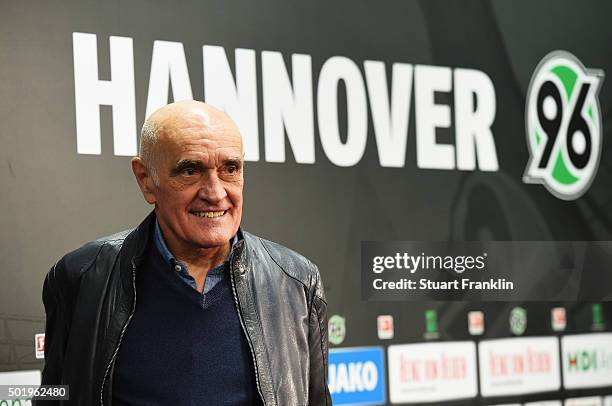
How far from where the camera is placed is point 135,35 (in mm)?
3043

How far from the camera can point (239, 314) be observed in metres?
1.91

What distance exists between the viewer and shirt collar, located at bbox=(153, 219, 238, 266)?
196 centimetres

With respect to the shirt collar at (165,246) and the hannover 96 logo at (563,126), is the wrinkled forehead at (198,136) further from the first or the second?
the hannover 96 logo at (563,126)

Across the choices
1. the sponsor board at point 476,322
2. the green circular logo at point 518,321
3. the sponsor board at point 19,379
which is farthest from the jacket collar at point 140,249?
the green circular logo at point 518,321

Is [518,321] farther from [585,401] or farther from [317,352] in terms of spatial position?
[317,352]

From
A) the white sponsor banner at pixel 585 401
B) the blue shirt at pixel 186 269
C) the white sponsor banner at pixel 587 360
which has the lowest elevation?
the white sponsor banner at pixel 585 401

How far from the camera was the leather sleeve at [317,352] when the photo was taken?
2.06m

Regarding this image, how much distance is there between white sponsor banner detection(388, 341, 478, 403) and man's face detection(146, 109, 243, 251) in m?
1.71

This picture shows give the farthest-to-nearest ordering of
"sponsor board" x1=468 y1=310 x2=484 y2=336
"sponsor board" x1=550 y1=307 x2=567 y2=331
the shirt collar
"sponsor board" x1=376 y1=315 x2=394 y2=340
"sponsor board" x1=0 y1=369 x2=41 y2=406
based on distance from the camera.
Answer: "sponsor board" x1=550 y1=307 x2=567 y2=331 → "sponsor board" x1=468 y1=310 x2=484 y2=336 → "sponsor board" x1=376 y1=315 x2=394 y2=340 → "sponsor board" x1=0 y1=369 x2=41 y2=406 → the shirt collar

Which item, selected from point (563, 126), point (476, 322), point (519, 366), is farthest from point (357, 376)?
point (563, 126)

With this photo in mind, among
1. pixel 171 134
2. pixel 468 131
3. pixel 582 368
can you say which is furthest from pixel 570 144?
pixel 171 134

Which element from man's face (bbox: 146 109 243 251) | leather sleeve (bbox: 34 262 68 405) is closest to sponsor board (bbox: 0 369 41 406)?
leather sleeve (bbox: 34 262 68 405)

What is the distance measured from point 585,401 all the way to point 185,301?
2.56m

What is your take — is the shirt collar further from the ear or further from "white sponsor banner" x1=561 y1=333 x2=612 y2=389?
"white sponsor banner" x1=561 y1=333 x2=612 y2=389
